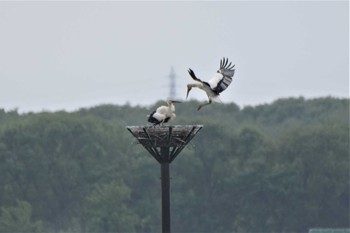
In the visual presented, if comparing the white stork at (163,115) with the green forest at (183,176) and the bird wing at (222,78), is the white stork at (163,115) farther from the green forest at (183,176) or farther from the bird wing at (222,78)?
the green forest at (183,176)

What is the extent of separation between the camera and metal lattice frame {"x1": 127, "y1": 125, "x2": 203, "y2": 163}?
40.0 metres

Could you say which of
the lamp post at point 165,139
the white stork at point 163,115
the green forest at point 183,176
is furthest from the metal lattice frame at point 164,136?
the green forest at point 183,176

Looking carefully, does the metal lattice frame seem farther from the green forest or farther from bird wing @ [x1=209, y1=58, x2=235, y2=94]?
the green forest

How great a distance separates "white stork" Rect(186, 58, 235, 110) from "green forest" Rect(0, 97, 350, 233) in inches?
2241

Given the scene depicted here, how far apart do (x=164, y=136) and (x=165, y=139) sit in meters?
0.07

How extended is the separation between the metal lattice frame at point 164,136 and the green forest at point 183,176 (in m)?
58.3

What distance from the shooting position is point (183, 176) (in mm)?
108250

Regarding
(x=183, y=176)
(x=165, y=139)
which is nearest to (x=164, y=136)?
(x=165, y=139)

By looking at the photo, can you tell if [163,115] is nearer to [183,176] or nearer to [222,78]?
[222,78]

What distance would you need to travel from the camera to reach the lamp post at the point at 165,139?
131 feet

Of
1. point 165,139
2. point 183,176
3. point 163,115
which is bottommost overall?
point 165,139

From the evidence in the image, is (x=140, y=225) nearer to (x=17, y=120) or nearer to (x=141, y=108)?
(x=17, y=120)

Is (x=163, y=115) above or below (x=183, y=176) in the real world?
below

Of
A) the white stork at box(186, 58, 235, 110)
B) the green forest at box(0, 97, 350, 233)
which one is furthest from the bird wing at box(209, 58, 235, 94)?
the green forest at box(0, 97, 350, 233)
